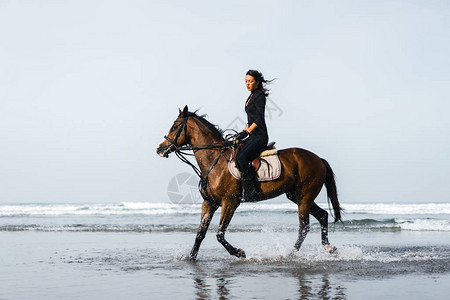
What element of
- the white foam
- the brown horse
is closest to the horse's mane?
the brown horse

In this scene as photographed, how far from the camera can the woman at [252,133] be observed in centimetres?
857

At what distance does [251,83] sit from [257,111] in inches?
20.1

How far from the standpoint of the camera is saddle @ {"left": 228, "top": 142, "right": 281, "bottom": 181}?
8617 mm

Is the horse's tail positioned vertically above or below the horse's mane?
below

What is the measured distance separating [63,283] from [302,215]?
438 cm

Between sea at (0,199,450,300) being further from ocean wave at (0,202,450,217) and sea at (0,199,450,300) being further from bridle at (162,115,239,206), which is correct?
ocean wave at (0,202,450,217)

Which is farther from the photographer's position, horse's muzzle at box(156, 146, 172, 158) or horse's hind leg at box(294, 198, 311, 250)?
horse's hind leg at box(294, 198, 311, 250)

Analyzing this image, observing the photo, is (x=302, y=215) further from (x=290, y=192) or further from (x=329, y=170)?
(x=329, y=170)

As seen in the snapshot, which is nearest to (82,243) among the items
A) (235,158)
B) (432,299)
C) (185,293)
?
(235,158)

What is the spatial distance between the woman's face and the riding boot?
1.33m

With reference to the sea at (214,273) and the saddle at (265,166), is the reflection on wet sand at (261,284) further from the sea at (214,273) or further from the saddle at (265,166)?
the saddle at (265,166)

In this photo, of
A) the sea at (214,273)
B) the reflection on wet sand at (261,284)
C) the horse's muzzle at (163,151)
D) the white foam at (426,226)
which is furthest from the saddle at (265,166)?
the white foam at (426,226)

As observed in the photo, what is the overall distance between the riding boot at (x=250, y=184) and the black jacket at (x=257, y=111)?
64 cm

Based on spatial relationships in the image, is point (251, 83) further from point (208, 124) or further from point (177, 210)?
point (177, 210)
